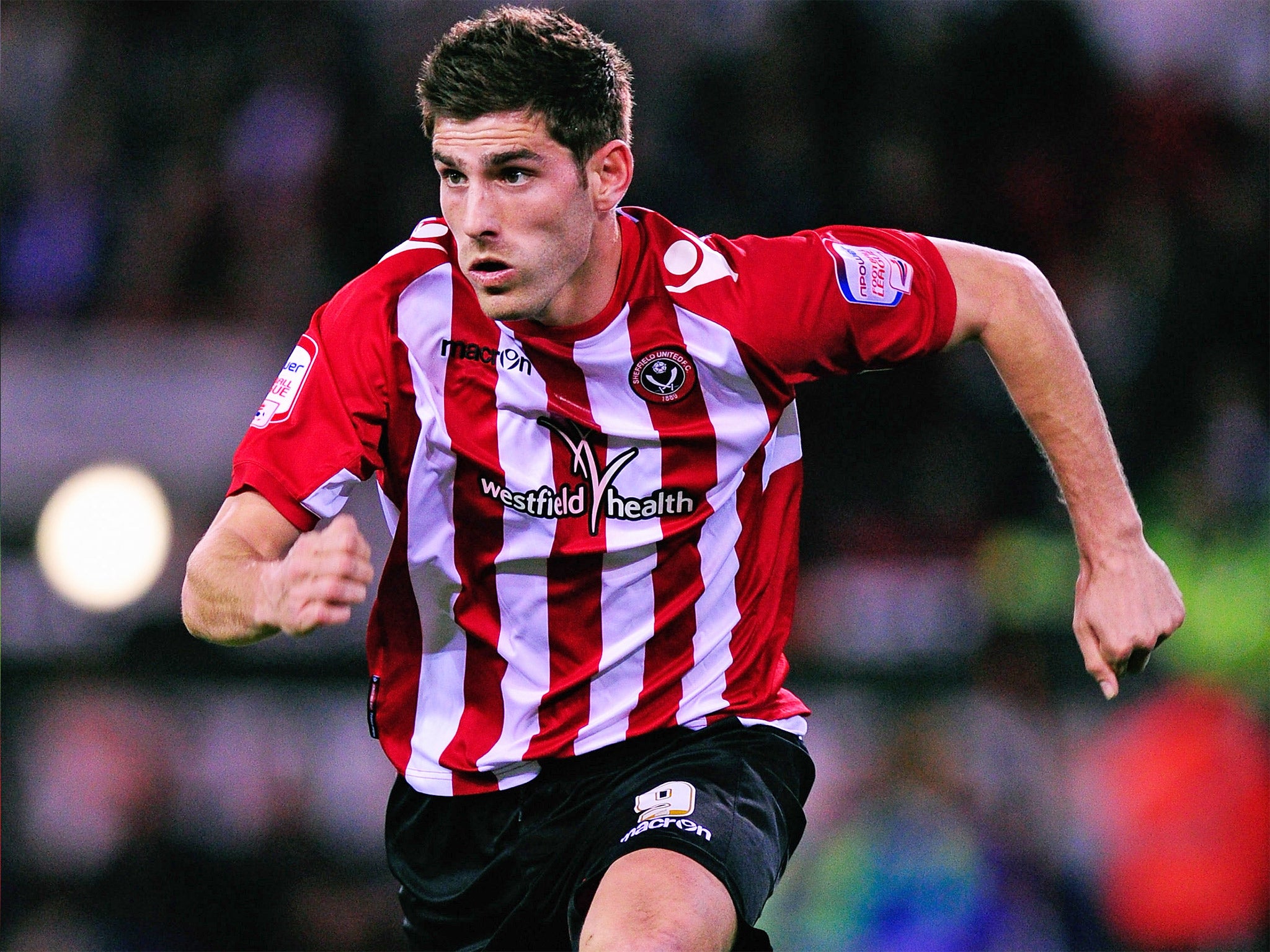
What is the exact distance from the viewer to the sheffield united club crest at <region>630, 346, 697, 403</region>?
11.3 feet

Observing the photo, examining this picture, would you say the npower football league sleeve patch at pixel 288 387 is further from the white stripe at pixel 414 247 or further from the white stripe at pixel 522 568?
the white stripe at pixel 522 568

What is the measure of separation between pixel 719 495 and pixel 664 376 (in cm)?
29

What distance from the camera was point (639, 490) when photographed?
3.46m

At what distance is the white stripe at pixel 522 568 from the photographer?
341cm

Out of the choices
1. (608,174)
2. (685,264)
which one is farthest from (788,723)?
(608,174)

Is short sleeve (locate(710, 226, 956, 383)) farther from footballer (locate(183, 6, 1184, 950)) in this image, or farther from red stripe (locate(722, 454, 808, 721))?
red stripe (locate(722, 454, 808, 721))

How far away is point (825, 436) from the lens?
7.43m

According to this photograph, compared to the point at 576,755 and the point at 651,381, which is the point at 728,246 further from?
the point at 576,755

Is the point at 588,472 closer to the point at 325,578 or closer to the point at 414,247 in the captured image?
the point at 414,247

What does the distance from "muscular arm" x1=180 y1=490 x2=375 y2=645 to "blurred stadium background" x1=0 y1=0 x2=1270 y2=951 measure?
3.91 m

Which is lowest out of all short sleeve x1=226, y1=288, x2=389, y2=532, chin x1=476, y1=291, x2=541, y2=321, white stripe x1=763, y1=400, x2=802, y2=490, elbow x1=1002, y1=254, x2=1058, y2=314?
white stripe x1=763, y1=400, x2=802, y2=490

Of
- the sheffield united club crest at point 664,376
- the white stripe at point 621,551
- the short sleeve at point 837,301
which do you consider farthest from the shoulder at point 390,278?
the short sleeve at point 837,301

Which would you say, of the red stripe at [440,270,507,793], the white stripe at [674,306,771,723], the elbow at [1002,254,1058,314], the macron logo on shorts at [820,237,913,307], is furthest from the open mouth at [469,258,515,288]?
the elbow at [1002,254,1058,314]

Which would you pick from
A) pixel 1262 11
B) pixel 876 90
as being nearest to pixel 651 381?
pixel 876 90
